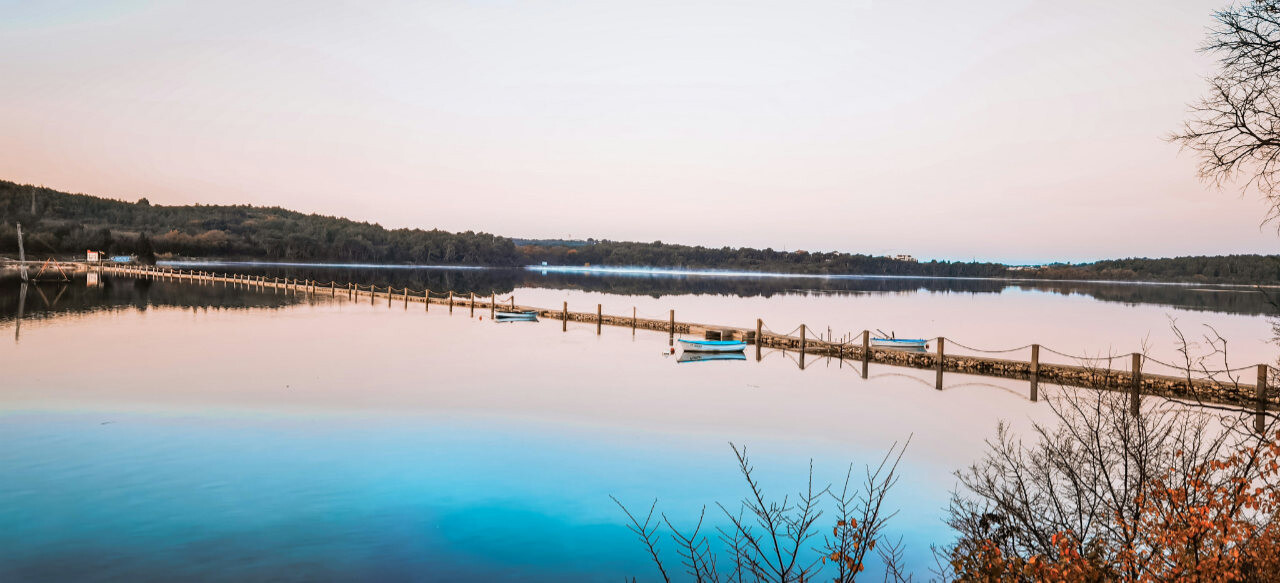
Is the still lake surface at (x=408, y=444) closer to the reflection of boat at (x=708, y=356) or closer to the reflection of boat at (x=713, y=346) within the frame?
the reflection of boat at (x=708, y=356)

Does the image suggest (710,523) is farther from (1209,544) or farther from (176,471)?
(176,471)

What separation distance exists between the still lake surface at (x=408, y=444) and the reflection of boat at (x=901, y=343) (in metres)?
2.34

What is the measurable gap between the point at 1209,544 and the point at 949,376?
69.6 feet

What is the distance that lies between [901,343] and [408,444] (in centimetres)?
2196

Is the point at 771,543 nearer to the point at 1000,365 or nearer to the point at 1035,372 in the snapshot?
the point at 1035,372

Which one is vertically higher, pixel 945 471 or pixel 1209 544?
pixel 1209 544

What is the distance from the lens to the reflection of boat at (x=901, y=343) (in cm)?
3156

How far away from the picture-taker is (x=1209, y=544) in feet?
24.6

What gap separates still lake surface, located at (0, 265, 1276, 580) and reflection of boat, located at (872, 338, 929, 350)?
2.34 metres

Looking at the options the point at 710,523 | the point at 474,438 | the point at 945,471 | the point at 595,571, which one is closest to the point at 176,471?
the point at 474,438

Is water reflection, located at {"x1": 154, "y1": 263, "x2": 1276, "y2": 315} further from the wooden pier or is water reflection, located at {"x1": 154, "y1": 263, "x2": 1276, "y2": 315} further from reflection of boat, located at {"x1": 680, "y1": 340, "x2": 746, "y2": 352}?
reflection of boat, located at {"x1": 680, "y1": 340, "x2": 746, "y2": 352}

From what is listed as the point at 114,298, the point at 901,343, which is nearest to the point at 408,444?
the point at 901,343

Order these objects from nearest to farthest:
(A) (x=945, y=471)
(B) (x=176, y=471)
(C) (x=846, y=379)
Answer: (B) (x=176, y=471)
(A) (x=945, y=471)
(C) (x=846, y=379)

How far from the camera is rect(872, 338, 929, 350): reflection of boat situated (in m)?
31.6
